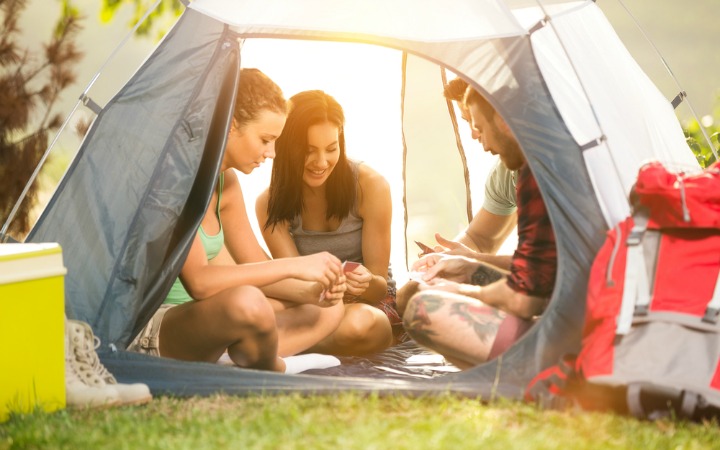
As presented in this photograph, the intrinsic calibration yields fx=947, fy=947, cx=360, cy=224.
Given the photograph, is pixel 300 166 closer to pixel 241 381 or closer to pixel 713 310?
pixel 241 381

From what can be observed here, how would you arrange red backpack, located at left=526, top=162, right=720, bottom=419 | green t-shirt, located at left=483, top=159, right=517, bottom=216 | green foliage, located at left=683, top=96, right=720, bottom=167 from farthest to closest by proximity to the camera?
green foliage, located at left=683, top=96, right=720, bottom=167 < green t-shirt, located at left=483, top=159, right=517, bottom=216 < red backpack, located at left=526, top=162, right=720, bottom=419

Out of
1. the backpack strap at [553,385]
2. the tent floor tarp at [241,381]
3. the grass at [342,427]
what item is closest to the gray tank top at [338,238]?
the tent floor tarp at [241,381]

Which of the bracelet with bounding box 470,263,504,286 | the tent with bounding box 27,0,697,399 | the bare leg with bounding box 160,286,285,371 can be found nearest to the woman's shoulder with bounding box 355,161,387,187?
the bracelet with bounding box 470,263,504,286

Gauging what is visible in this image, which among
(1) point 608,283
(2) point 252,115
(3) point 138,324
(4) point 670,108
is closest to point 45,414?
(3) point 138,324

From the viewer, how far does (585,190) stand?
300 cm

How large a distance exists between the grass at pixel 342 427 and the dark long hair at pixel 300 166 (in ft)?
4.51

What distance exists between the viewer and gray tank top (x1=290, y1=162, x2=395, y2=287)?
4.21 meters

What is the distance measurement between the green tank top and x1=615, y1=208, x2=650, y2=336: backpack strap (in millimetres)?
1515

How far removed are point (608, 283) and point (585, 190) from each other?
14.5 inches

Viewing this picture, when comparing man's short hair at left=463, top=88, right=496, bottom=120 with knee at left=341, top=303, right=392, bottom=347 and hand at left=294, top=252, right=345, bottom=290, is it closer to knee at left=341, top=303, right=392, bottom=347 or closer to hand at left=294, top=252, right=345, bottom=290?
hand at left=294, top=252, right=345, bottom=290

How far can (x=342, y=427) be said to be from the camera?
8.47 ft

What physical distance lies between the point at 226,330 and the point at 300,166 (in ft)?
3.60

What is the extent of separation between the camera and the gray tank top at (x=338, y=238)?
4215mm

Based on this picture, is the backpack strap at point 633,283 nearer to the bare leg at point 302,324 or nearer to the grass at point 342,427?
the grass at point 342,427
